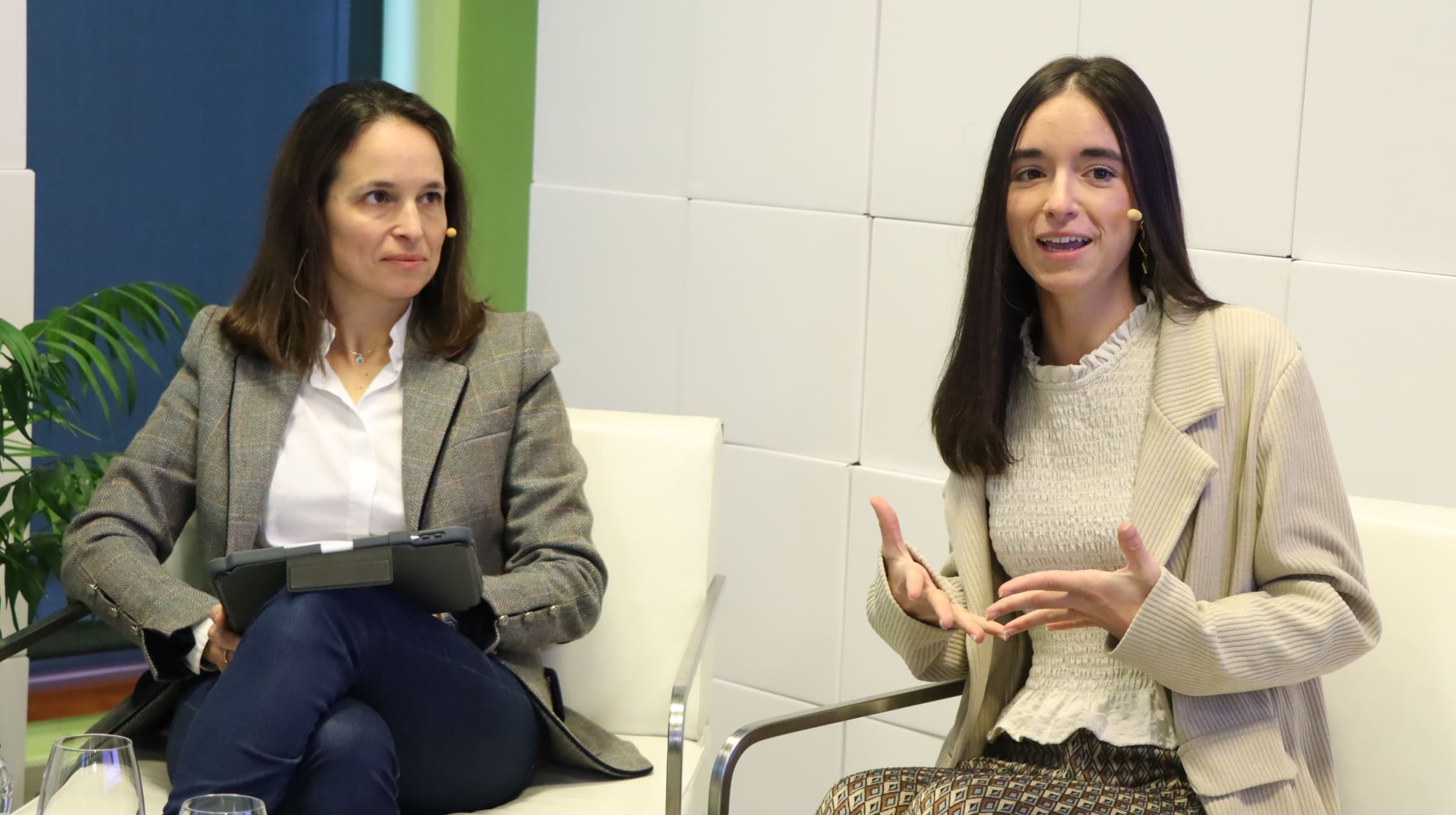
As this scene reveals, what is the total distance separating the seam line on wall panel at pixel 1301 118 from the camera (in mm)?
2693

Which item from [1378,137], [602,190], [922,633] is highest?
[1378,137]

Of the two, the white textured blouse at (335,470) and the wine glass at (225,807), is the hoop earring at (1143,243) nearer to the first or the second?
the white textured blouse at (335,470)

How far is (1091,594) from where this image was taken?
1811mm

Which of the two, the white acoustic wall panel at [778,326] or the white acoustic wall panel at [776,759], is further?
the white acoustic wall panel at [776,759]

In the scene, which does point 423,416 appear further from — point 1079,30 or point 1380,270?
point 1380,270

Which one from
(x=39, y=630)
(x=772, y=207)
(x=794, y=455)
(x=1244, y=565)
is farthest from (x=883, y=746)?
(x=39, y=630)

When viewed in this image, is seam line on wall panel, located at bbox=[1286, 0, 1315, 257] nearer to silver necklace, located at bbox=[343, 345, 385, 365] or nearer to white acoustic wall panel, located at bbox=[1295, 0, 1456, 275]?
white acoustic wall panel, located at bbox=[1295, 0, 1456, 275]

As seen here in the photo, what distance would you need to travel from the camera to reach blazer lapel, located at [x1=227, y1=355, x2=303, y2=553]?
2.40 m

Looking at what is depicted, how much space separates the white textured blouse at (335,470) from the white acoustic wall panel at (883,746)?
139cm

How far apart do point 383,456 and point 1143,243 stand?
1.27 metres

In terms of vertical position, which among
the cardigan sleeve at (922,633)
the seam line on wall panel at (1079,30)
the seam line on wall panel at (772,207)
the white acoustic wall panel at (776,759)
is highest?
the seam line on wall panel at (1079,30)

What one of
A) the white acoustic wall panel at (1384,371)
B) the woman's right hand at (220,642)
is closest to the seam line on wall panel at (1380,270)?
the white acoustic wall panel at (1384,371)

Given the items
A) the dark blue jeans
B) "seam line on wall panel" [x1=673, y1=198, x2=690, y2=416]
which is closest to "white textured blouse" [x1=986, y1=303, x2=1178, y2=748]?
the dark blue jeans

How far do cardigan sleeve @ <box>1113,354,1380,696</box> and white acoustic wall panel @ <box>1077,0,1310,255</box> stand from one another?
3.12 feet
